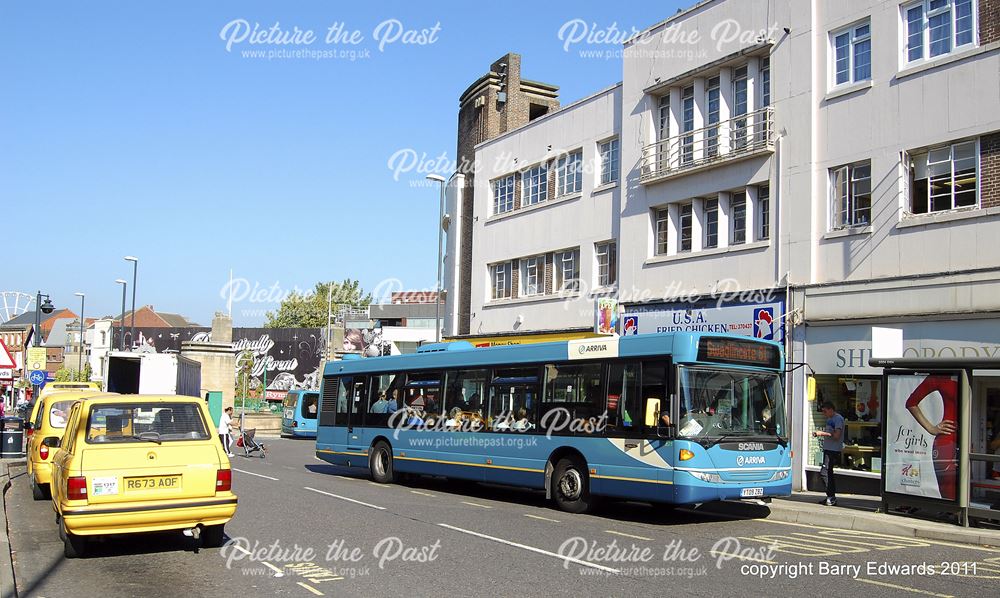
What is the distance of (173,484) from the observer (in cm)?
1015

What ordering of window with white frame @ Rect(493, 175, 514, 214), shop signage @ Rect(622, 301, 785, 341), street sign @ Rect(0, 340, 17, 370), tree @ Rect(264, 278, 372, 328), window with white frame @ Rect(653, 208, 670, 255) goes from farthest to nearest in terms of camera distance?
tree @ Rect(264, 278, 372, 328) < window with white frame @ Rect(493, 175, 514, 214) < window with white frame @ Rect(653, 208, 670, 255) < shop signage @ Rect(622, 301, 785, 341) < street sign @ Rect(0, 340, 17, 370)

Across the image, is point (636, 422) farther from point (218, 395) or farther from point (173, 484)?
point (218, 395)

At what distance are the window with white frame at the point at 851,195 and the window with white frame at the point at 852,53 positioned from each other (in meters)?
1.88

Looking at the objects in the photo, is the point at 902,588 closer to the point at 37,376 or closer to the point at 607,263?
the point at 607,263

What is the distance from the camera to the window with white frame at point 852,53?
19.8 metres

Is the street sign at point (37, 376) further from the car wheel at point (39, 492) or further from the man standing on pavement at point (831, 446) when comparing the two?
the man standing on pavement at point (831, 446)

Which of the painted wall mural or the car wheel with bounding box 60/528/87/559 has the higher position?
the painted wall mural

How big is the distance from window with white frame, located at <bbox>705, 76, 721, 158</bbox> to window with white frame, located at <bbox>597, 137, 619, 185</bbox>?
3.98 meters

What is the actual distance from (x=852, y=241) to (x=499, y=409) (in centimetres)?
832

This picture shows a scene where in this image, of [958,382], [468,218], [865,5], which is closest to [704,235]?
[865,5]

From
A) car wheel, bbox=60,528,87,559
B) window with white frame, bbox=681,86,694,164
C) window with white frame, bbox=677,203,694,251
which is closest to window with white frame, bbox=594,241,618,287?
window with white frame, bbox=677,203,694,251

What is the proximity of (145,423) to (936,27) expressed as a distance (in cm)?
1624

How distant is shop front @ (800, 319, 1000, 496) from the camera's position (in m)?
17.0

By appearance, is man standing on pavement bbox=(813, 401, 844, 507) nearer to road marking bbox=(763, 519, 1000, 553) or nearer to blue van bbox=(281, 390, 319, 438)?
road marking bbox=(763, 519, 1000, 553)
